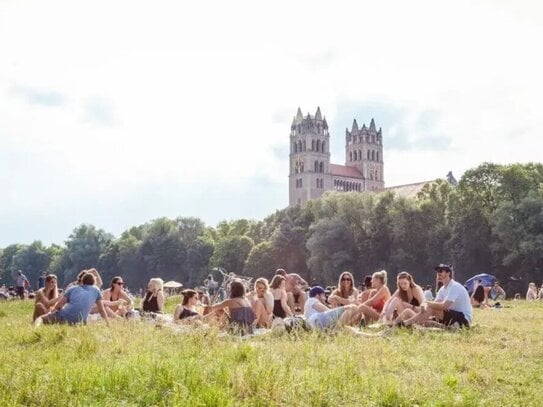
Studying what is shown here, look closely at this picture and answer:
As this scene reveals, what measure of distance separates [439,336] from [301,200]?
5279 inches

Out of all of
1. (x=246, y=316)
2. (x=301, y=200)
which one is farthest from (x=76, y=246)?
(x=246, y=316)

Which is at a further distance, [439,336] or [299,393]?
[439,336]

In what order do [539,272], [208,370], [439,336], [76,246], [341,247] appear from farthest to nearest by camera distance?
[76,246]
[341,247]
[539,272]
[439,336]
[208,370]

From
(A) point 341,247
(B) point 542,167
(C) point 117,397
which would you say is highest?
(B) point 542,167

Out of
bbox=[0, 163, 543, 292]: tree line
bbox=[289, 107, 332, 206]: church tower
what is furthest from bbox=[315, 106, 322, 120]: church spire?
bbox=[0, 163, 543, 292]: tree line

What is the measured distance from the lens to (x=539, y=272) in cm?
5722

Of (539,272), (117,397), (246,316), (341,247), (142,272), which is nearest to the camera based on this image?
(117,397)

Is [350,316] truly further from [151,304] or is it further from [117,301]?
[151,304]

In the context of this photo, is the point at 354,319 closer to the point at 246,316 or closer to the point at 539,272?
the point at 246,316

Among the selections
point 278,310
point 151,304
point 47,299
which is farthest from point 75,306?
point 278,310

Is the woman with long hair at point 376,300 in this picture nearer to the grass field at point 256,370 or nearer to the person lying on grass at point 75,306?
the grass field at point 256,370

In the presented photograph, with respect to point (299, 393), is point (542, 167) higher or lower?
higher

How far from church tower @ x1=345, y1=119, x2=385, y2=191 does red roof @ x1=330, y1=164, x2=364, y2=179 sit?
4.68ft

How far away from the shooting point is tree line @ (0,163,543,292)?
58844 millimetres
